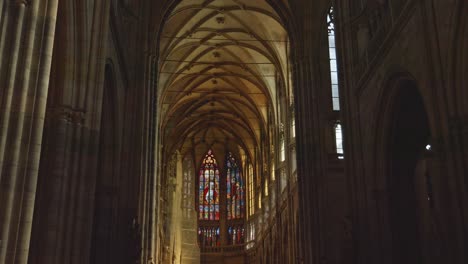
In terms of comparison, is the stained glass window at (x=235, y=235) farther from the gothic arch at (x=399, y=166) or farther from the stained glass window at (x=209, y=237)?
the gothic arch at (x=399, y=166)

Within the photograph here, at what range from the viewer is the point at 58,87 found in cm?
1131

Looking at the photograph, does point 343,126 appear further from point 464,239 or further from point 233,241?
point 233,241

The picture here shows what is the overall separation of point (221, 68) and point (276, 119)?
4.99 metres

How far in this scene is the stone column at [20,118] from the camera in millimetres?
7457

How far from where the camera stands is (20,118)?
7715 millimetres

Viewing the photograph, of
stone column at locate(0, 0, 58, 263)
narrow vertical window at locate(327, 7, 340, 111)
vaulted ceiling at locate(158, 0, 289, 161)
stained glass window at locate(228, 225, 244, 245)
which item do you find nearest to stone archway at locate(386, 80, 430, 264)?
stone column at locate(0, 0, 58, 263)

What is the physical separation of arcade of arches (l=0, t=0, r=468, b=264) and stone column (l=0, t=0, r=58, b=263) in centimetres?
2

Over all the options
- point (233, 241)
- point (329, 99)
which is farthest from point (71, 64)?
point (233, 241)

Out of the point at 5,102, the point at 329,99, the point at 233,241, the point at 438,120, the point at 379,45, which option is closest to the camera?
the point at 5,102

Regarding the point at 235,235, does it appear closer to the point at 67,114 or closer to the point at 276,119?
the point at 276,119

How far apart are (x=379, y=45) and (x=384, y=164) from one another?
295cm

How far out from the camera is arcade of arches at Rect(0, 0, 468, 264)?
818 centimetres

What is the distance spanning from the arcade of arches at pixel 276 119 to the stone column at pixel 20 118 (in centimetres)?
2

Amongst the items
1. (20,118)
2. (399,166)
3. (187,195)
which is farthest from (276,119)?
(20,118)
